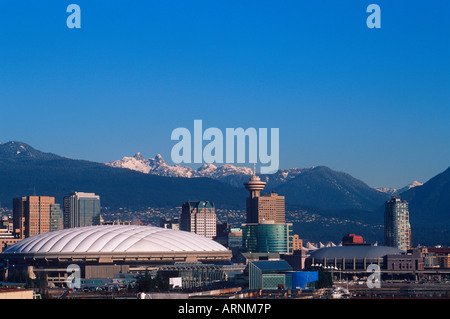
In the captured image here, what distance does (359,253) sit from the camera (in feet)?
541

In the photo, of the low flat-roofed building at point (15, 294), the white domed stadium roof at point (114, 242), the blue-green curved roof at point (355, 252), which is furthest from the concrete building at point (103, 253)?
the low flat-roofed building at point (15, 294)

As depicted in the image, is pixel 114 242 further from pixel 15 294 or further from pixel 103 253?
pixel 15 294

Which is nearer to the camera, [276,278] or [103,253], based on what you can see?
[276,278]

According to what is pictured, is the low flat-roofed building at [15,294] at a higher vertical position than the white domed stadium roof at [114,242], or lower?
lower

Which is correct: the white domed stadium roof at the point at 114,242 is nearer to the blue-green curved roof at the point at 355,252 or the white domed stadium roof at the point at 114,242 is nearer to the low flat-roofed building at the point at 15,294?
the blue-green curved roof at the point at 355,252

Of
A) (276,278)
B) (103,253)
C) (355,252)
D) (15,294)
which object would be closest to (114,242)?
(103,253)

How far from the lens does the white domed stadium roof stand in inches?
4820

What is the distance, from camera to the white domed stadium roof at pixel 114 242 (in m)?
122

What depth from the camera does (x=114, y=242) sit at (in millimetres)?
123688

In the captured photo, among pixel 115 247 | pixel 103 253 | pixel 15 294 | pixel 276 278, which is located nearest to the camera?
pixel 15 294

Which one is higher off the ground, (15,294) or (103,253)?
(103,253)

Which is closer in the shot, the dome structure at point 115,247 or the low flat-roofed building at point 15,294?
the low flat-roofed building at point 15,294

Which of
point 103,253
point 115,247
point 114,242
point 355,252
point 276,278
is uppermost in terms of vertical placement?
point 114,242
